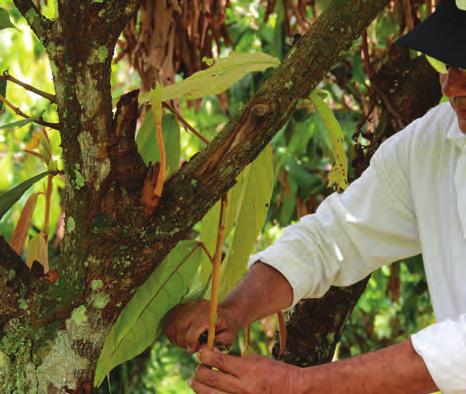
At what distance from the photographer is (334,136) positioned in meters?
1.08

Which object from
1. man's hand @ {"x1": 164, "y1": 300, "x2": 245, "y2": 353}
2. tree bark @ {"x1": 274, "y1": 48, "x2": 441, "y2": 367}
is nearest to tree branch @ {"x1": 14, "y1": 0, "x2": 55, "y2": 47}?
man's hand @ {"x1": 164, "y1": 300, "x2": 245, "y2": 353}

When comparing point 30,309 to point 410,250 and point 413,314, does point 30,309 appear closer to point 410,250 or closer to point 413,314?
point 410,250

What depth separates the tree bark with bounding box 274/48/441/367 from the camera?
1.55 m

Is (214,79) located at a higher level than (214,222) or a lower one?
higher

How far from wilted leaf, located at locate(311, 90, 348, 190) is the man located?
0.14m

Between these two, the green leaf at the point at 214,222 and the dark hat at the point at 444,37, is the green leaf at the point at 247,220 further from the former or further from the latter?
the dark hat at the point at 444,37

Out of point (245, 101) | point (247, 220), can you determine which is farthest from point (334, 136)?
point (245, 101)

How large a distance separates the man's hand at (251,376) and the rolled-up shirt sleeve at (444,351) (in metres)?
0.14

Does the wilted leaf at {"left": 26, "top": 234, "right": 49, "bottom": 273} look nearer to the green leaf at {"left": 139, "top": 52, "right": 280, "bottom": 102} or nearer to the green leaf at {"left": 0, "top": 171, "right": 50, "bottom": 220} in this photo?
the green leaf at {"left": 0, "top": 171, "right": 50, "bottom": 220}

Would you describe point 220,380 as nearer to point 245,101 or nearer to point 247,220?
point 247,220

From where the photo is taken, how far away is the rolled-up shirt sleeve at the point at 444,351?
3.14ft

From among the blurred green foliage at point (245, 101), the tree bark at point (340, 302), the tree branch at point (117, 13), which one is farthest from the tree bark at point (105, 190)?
the tree bark at point (340, 302)

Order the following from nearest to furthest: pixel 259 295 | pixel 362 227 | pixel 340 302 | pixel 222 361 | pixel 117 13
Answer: pixel 117 13, pixel 222 361, pixel 259 295, pixel 362 227, pixel 340 302

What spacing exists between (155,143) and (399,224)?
1.57ft
